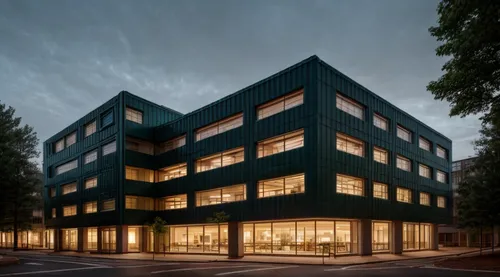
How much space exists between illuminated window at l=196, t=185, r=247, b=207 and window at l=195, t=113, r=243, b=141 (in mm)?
5424

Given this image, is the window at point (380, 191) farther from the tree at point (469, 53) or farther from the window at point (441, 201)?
the tree at point (469, 53)

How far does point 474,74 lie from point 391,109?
28.3 metres

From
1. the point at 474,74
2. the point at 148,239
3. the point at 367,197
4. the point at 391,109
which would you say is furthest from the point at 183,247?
the point at 474,74

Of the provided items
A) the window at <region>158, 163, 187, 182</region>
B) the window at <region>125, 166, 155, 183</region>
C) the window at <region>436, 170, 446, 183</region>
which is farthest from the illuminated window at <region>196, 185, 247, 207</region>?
the window at <region>436, 170, 446, 183</region>

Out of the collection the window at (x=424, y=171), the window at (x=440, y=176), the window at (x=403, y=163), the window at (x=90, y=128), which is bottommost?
the window at (x=440, y=176)

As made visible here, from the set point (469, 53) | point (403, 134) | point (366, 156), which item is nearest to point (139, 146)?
point (366, 156)

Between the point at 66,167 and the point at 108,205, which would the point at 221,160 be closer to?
the point at 108,205

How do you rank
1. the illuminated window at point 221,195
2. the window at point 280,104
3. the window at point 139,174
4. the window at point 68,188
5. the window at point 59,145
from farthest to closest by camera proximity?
the window at point 59,145 < the window at point 68,188 < the window at point 139,174 < the illuminated window at point 221,195 < the window at point 280,104

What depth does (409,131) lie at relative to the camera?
46.3 m

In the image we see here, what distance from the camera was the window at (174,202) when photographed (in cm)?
4482

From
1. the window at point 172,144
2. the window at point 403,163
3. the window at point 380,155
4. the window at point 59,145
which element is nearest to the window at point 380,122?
the window at point 380,155

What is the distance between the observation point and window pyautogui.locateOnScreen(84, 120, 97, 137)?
5353cm

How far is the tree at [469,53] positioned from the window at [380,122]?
76.1 feet

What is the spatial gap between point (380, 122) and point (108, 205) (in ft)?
101
